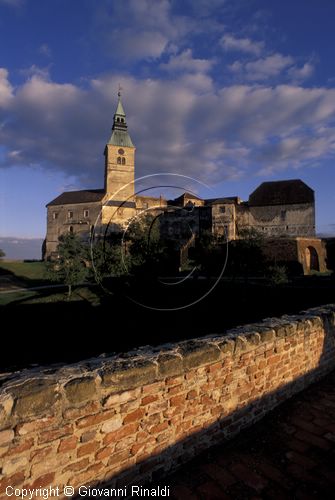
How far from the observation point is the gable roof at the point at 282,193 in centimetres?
4862

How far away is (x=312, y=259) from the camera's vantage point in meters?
39.7

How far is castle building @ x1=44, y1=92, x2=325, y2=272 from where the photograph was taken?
133ft

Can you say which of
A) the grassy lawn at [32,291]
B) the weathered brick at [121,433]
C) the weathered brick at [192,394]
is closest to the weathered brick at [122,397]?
the weathered brick at [121,433]

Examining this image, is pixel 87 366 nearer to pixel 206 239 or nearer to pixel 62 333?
pixel 62 333

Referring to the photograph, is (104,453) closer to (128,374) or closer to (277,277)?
(128,374)

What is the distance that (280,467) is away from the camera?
3.07 m

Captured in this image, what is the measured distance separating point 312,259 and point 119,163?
44.2 metres

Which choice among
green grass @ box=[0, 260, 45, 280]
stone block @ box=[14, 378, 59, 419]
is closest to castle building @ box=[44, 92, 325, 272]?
green grass @ box=[0, 260, 45, 280]

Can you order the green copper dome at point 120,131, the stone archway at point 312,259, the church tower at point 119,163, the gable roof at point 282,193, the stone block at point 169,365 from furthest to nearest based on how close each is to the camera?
the green copper dome at point 120,131 → the church tower at point 119,163 → the gable roof at point 282,193 → the stone archway at point 312,259 → the stone block at point 169,365

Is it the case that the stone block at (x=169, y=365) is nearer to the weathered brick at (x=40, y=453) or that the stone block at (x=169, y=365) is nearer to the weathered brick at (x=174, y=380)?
the weathered brick at (x=174, y=380)

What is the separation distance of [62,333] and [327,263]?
3845cm

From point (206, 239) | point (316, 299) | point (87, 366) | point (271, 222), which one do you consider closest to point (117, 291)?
point (206, 239)

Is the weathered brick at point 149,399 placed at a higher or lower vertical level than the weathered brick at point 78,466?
higher

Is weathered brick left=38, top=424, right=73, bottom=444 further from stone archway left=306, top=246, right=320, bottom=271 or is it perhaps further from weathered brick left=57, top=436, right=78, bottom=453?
stone archway left=306, top=246, right=320, bottom=271
